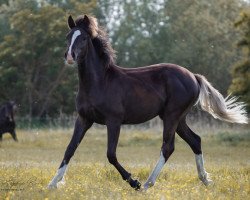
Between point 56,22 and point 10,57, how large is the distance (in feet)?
14.5

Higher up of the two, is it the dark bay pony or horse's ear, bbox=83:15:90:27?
horse's ear, bbox=83:15:90:27

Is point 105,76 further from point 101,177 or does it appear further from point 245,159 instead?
point 245,159

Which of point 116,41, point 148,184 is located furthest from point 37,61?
point 148,184

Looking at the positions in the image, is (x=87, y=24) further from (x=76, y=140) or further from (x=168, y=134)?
(x=168, y=134)

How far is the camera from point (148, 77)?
34.2ft

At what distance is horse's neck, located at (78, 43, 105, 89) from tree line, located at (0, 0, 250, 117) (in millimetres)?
31422

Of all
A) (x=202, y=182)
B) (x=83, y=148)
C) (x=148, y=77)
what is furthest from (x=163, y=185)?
(x=83, y=148)

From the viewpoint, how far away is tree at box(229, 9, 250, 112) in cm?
2878

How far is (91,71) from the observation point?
999cm

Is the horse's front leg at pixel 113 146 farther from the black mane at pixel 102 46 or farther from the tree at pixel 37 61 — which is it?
the tree at pixel 37 61

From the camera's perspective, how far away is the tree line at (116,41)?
4666 cm

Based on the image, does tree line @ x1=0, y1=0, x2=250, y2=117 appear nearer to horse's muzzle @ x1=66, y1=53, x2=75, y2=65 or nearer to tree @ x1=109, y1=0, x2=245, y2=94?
tree @ x1=109, y1=0, x2=245, y2=94

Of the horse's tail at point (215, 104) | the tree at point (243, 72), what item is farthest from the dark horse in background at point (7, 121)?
the horse's tail at point (215, 104)

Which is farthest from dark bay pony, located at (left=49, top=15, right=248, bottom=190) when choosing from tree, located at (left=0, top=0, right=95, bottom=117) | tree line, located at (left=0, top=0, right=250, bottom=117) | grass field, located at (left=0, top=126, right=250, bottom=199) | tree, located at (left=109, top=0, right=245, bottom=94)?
tree, located at (left=109, top=0, right=245, bottom=94)
